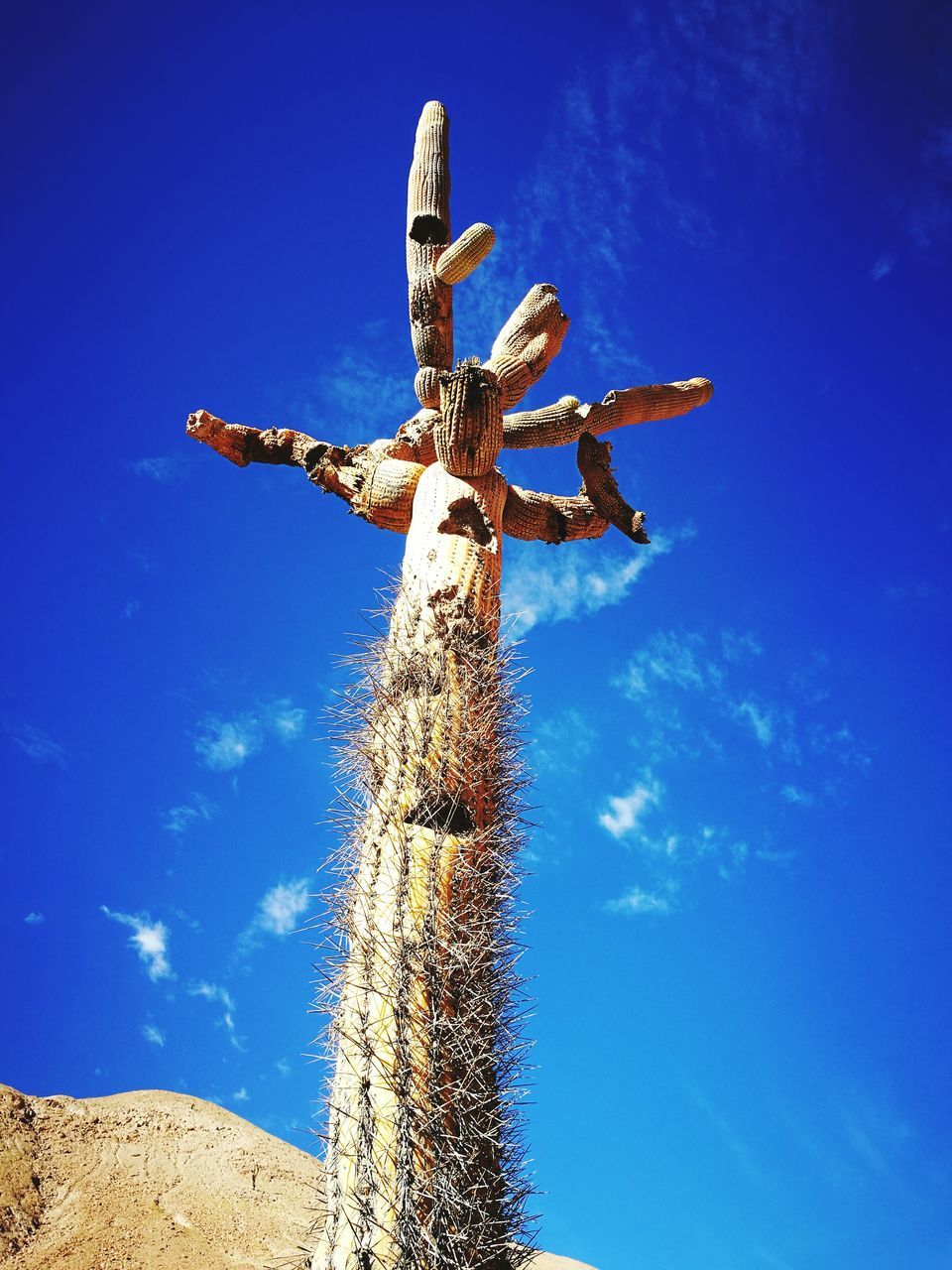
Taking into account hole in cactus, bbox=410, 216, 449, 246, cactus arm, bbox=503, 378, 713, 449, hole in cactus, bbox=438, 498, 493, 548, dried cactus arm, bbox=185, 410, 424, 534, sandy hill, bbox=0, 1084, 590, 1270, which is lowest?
sandy hill, bbox=0, 1084, 590, 1270

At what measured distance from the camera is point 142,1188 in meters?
4.86

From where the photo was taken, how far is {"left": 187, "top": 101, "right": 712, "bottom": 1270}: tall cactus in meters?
2.17

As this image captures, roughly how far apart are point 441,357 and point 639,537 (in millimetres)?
1704

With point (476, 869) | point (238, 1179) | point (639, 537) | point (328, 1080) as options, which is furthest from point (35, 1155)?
point (639, 537)

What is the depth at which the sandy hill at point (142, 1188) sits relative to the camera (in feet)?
14.1

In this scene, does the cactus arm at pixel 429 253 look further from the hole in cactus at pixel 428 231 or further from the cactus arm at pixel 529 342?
the cactus arm at pixel 529 342

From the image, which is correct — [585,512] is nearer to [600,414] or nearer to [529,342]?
[600,414]

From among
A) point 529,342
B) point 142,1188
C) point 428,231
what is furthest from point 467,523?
point 142,1188

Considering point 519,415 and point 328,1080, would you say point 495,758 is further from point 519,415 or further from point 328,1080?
point 519,415

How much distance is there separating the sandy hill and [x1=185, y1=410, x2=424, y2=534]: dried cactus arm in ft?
12.1

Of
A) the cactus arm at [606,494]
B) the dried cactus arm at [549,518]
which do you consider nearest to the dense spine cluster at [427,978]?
the dried cactus arm at [549,518]

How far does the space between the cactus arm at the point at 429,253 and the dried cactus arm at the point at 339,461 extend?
2.09ft

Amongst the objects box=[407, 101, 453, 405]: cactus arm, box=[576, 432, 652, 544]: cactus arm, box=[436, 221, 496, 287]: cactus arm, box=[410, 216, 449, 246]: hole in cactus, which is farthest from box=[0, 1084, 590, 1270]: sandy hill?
box=[410, 216, 449, 246]: hole in cactus

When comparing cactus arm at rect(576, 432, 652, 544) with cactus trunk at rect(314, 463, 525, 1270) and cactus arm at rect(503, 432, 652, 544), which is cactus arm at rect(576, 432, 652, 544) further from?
cactus trunk at rect(314, 463, 525, 1270)
